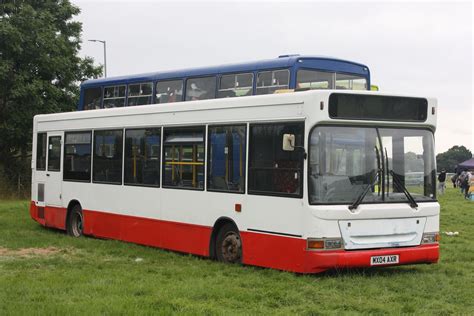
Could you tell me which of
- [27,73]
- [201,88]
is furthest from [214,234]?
[27,73]

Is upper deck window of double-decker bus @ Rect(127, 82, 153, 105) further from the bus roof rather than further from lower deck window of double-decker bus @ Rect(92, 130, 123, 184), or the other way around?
lower deck window of double-decker bus @ Rect(92, 130, 123, 184)

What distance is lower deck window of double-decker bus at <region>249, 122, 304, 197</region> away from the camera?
10.2 metres

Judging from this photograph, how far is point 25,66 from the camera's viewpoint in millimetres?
31844

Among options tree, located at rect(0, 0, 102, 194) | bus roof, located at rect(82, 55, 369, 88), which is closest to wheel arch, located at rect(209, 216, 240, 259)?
bus roof, located at rect(82, 55, 369, 88)

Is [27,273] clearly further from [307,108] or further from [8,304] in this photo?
[307,108]

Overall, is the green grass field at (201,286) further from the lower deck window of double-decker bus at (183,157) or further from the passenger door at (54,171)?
the passenger door at (54,171)

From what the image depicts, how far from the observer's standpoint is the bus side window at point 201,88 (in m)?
14.9

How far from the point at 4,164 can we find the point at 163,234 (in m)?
21.9

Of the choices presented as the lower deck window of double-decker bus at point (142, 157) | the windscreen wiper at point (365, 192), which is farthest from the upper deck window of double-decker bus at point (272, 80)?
the windscreen wiper at point (365, 192)

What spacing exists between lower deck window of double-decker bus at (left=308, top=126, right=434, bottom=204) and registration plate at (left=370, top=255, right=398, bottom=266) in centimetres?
79

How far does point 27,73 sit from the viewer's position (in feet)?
103

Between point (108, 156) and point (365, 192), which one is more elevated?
point (108, 156)

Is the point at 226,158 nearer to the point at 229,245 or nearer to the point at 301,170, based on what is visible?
the point at 229,245

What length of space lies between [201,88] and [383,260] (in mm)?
6345
